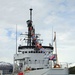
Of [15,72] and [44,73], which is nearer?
[44,73]

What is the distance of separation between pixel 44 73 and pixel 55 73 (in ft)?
4.99

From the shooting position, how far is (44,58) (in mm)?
46969

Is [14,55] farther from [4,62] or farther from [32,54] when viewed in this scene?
[4,62]

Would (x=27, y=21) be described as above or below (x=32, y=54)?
above

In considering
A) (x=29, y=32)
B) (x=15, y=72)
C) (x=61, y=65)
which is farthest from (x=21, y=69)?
(x=61, y=65)

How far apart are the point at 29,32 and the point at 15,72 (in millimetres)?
7426

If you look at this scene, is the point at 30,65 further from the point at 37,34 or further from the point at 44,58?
the point at 37,34

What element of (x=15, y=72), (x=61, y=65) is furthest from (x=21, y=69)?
(x=61, y=65)

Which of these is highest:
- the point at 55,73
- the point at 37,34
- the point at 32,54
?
the point at 37,34

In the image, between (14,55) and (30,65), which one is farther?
(14,55)

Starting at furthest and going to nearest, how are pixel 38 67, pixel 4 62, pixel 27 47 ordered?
pixel 4 62
pixel 27 47
pixel 38 67

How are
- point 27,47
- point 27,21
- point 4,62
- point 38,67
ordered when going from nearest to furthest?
point 38,67 < point 27,47 < point 27,21 < point 4,62

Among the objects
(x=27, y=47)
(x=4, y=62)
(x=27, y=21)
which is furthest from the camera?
(x=4, y=62)

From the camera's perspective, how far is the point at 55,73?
124ft
